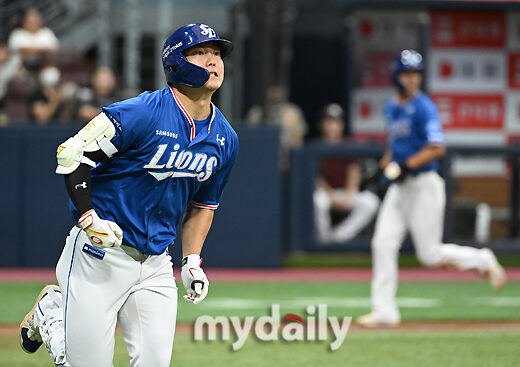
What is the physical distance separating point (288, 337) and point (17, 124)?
6163mm

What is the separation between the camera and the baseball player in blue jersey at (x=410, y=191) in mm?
9000

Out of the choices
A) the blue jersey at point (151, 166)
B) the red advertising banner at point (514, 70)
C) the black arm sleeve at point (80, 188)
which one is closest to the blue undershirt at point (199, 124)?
the blue jersey at point (151, 166)

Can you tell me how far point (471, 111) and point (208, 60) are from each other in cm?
1185

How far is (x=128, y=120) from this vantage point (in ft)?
15.1

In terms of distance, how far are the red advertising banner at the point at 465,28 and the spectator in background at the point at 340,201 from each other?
3.37 metres

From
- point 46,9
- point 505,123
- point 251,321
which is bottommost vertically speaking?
point 251,321

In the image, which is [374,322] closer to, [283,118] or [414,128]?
[414,128]

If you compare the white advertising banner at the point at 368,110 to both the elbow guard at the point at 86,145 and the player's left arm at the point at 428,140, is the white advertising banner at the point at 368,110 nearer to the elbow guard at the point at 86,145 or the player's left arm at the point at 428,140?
the player's left arm at the point at 428,140

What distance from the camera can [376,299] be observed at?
352 inches

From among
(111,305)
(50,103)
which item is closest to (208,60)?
(111,305)

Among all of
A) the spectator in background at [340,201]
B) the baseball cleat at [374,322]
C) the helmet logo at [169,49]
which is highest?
the helmet logo at [169,49]

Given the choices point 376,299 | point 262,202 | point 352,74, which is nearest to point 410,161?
point 376,299

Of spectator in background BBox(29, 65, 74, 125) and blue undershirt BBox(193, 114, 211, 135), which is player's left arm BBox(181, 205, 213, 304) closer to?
blue undershirt BBox(193, 114, 211, 135)

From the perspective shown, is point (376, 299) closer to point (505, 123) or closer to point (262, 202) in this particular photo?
point (262, 202)
